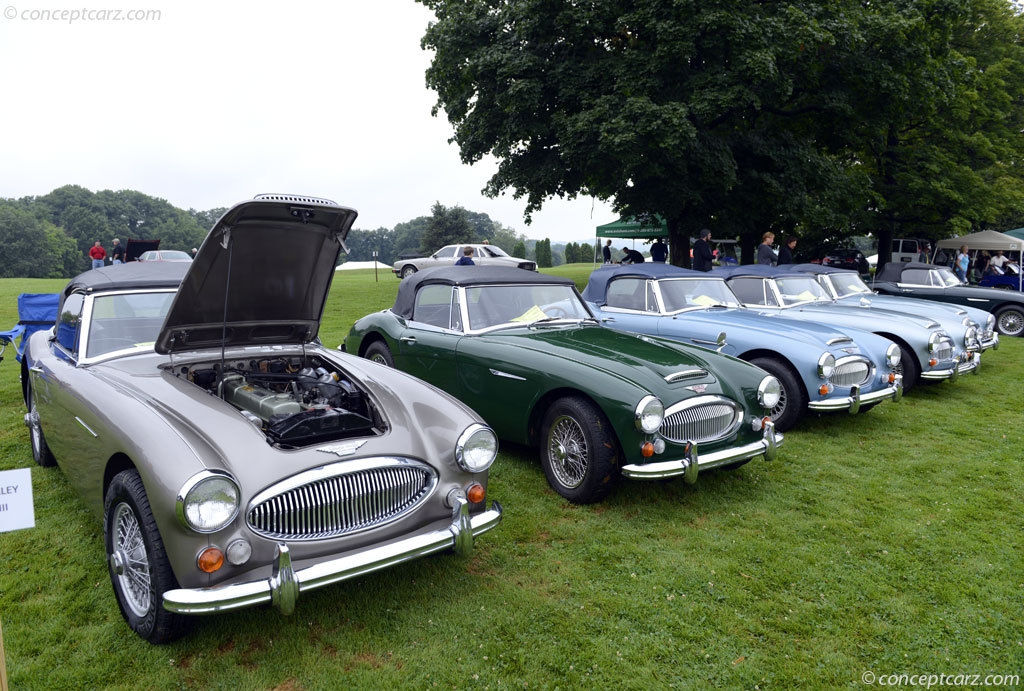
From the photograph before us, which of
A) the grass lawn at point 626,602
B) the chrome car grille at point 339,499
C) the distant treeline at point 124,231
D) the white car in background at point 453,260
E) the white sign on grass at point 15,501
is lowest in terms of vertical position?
the grass lawn at point 626,602

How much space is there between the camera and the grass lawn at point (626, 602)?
289 cm

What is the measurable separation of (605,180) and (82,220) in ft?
320

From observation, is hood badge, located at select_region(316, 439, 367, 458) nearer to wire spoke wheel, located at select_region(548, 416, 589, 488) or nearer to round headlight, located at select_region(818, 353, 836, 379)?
wire spoke wheel, located at select_region(548, 416, 589, 488)

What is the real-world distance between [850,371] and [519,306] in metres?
3.63

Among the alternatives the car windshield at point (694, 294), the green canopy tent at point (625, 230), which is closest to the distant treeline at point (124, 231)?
the green canopy tent at point (625, 230)

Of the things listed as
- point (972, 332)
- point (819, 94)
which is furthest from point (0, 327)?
point (819, 94)

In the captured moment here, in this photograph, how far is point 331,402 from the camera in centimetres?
404

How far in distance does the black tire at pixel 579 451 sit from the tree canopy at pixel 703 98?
11219mm

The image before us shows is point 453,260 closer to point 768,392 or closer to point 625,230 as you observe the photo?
point 625,230

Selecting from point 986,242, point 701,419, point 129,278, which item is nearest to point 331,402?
point 129,278

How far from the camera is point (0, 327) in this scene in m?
13.7

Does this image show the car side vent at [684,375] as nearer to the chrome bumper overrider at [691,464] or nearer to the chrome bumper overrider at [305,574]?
the chrome bumper overrider at [691,464]

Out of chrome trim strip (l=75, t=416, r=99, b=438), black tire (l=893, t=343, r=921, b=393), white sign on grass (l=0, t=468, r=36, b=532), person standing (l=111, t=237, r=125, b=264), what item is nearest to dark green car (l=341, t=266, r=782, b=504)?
chrome trim strip (l=75, t=416, r=99, b=438)

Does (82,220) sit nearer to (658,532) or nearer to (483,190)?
(483,190)
